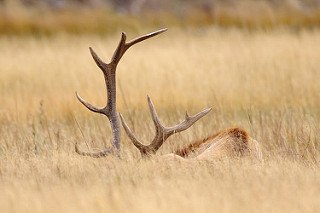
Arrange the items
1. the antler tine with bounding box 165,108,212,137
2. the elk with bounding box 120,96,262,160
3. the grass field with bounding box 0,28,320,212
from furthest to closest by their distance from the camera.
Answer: the antler tine with bounding box 165,108,212,137, the elk with bounding box 120,96,262,160, the grass field with bounding box 0,28,320,212

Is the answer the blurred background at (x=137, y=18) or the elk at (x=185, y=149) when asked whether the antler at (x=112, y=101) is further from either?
the blurred background at (x=137, y=18)

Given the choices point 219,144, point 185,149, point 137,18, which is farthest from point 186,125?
point 137,18

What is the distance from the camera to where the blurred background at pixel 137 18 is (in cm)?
1806

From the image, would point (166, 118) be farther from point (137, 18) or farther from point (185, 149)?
point (137, 18)

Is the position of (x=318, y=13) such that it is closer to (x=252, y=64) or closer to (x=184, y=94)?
(x=252, y=64)

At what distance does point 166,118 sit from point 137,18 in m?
8.67

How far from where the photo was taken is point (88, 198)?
261 inches

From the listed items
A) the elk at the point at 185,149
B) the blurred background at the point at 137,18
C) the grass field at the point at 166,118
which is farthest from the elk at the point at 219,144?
the blurred background at the point at 137,18

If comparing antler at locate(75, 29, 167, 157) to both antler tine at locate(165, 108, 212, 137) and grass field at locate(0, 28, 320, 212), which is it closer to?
grass field at locate(0, 28, 320, 212)

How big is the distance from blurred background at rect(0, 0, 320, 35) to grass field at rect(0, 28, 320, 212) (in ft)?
3.98

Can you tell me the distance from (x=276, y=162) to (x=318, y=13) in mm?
11634

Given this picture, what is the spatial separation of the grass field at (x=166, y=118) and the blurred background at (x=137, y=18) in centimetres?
121

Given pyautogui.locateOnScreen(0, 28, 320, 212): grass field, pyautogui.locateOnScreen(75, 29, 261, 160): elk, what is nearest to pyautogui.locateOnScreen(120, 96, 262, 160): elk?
pyautogui.locateOnScreen(75, 29, 261, 160): elk

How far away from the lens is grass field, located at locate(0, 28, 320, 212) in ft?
21.9
